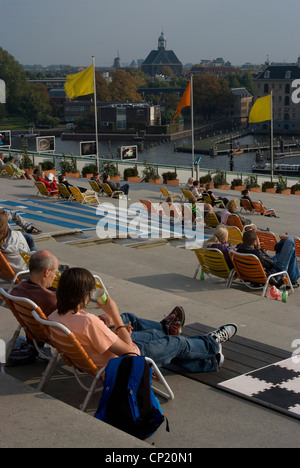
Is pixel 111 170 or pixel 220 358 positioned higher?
pixel 111 170

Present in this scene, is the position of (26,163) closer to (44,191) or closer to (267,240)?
(44,191)

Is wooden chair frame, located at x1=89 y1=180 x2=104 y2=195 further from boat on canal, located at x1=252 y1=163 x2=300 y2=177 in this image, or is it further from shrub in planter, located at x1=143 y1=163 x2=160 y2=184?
boat on canal, located at x1=252 y1=163 x2=300 y2=177

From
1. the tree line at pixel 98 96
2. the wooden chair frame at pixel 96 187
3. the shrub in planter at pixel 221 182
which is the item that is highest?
the tree line at pixel 98 96

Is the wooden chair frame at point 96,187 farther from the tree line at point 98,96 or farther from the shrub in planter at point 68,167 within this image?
the tree line at point 98,96

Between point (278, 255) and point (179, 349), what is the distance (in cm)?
436

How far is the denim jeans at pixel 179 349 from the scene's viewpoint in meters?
4.70

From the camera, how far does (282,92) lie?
5758 inches

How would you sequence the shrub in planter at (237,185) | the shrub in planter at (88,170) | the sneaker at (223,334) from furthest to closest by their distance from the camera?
the shrub in planter at (237,185)
the shrub in planter at (88,170)
the sneaker at (223,334)

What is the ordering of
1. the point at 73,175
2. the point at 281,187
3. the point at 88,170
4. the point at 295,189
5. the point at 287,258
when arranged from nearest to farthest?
the point at 287,258
the point at 73,175
the point at 88,170
the point at 281,187
the point at 295,189

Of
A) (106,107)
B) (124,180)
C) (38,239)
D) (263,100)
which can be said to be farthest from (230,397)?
(106,107)

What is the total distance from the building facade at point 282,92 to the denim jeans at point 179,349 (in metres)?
145

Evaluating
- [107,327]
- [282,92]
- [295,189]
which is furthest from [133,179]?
[282,92]

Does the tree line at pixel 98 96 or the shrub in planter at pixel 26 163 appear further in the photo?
the tree line at pixel 98 96

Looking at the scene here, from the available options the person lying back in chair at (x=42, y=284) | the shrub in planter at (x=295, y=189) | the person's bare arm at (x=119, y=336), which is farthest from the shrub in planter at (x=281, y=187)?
the person's bare arm at (x=119, y=336)
